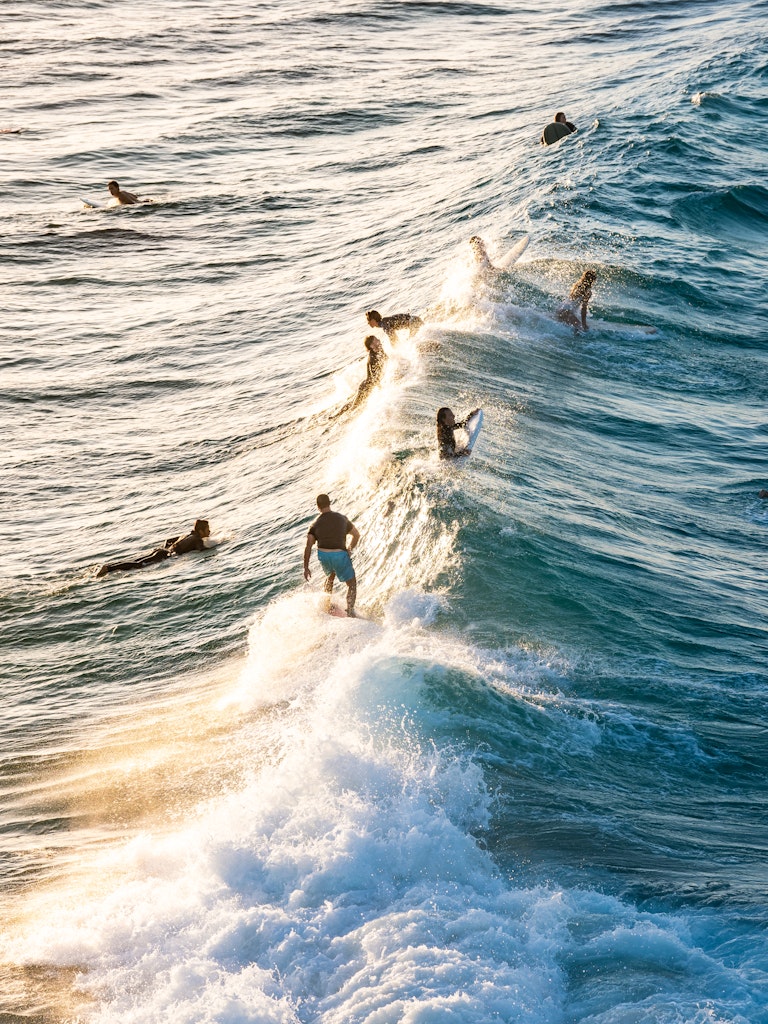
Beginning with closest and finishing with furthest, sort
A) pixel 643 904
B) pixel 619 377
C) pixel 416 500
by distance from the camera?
pixel 643 904
pixel 416 500
pixel 619 377

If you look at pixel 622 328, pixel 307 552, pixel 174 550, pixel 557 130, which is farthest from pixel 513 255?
pixel 307 552

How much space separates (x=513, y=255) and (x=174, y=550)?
10.7 meters

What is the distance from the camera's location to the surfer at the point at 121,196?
32719 mm

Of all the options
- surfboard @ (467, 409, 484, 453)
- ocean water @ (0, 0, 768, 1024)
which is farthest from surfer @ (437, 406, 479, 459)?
ocean water @ (0, 0, 768, 1024)

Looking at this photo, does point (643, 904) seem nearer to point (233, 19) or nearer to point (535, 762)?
point (535, 762)

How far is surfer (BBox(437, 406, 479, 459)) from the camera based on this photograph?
1396 cm

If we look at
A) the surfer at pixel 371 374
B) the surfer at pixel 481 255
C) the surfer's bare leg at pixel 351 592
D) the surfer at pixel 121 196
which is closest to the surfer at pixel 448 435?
the surfer's bare leg at pixel 351 592

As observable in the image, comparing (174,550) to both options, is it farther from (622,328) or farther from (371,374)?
(622,328)

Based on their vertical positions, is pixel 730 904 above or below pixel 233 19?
below

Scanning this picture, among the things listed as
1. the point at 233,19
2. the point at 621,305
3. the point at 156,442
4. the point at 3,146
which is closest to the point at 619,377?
the point at 621,305

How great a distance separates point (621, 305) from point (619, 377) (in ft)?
10.2

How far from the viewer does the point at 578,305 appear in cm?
1992

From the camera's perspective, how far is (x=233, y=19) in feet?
173

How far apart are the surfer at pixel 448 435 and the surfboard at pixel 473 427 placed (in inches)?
1.7
